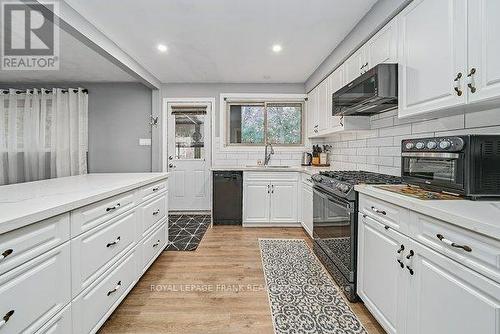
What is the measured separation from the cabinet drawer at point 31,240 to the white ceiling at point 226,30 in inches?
75.4

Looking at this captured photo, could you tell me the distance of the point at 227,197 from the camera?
12.8ft

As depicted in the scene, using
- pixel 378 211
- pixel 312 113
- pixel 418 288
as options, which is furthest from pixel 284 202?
pixel 418 288

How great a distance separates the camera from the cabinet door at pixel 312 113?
3.77 metres

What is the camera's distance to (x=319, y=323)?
1646 millimetres

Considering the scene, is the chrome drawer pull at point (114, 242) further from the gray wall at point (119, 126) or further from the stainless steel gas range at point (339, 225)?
the gray wall at point (119, 126)

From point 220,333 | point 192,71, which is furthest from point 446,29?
point 192,71

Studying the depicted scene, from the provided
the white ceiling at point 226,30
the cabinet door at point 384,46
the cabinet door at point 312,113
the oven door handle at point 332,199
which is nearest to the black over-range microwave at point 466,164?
the oven door handle at point 332,199

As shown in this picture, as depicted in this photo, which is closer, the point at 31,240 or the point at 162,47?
the point at 31,240

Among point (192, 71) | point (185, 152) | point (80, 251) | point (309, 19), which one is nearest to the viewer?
point (80, 251)

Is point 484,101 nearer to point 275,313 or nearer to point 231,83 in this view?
point 275,313

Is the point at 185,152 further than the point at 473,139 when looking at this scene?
Yes

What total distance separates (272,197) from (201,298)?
6.88 feet

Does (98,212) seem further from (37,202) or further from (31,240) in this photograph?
(31,240)

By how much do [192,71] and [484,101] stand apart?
3.51m
